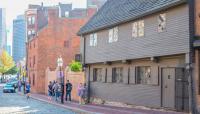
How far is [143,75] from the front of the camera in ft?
92.5

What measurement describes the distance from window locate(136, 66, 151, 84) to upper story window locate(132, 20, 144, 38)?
2056 millimetres

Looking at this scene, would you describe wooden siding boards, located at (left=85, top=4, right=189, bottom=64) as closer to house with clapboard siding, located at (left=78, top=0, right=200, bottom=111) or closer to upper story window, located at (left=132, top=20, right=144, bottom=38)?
house with clapboard siding, located at (left=78, top=0, right=200, bottom=111)

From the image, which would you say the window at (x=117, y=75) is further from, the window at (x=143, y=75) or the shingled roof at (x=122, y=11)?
the shingled roof at (x=122, y=11)

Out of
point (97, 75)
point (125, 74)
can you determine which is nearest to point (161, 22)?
point (125, 74)

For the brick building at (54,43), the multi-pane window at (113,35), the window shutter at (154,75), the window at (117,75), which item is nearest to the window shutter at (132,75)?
the window at (117,75)

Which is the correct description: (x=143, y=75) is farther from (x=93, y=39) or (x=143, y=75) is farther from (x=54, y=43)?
(x=54, y=43)

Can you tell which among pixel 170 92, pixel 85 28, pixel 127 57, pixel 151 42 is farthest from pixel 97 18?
pixel 170 92

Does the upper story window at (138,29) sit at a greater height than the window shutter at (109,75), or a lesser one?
greater

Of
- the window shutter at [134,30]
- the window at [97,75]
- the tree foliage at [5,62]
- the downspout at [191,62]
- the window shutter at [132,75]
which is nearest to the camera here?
the downspout at [191,62]

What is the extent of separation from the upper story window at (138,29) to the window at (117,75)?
380 cm

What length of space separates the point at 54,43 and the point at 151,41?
33567mm

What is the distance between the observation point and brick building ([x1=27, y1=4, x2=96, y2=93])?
58344 millimetres

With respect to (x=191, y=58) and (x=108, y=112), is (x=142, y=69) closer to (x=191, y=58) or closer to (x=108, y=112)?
(x=108, y=112)

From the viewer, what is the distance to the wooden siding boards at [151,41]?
23.1 m
